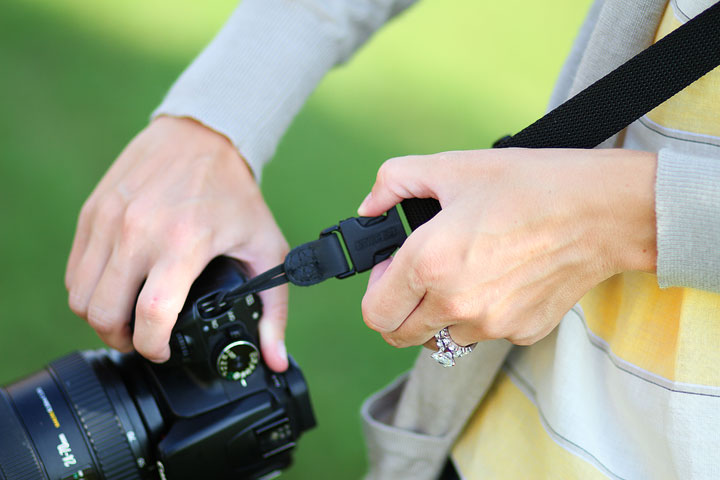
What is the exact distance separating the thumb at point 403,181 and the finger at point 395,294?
55mm

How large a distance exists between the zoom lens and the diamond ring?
1.07ft

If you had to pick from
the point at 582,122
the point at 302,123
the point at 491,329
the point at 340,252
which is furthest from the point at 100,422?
the point at 302,123

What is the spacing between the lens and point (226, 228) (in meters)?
0.71

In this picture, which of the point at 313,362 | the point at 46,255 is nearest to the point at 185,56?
the point at 46,255

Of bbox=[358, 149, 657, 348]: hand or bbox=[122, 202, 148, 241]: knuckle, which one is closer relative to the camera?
bbox=[358, 149, 657, 348]: hand

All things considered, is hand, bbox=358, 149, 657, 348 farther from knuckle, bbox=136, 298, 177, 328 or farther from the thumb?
knuckle, bbox=136, 298, 177, 328

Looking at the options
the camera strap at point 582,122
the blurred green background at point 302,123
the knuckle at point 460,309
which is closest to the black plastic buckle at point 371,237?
the camera strap at point 582,122

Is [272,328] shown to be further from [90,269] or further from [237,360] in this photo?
[90,269]

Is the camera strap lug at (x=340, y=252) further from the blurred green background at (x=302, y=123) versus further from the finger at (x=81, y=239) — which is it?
the blurred green background at (x=302, y=123)

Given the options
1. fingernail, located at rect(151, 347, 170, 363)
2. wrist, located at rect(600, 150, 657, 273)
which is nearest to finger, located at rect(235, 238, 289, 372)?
fingernail, located at rect(151, 347, 170, 363)

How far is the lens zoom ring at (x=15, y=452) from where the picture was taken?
2.03ft

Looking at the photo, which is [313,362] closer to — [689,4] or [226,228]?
[226,228]

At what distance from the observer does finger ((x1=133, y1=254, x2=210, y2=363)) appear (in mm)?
636

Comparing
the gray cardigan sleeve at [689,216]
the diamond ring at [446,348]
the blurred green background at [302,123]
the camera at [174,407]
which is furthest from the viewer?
the blurred green background at [302,123]
